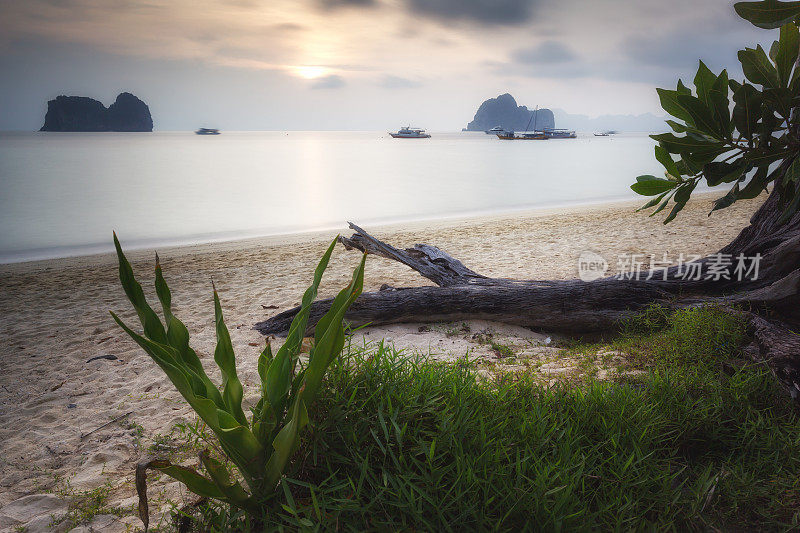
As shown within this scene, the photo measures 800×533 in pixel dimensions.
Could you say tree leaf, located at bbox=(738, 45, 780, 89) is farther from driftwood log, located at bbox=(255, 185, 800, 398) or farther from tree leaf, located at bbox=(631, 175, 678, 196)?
driftwood log, located at bbox=(255, 185, 800, 398)

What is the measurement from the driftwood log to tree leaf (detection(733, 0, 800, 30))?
2.60m

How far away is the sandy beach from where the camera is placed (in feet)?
8.07

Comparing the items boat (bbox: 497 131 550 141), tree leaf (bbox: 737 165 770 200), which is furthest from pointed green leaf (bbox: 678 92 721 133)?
boat (bbox: 497 131 550 141)

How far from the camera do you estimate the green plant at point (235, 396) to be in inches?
55.9

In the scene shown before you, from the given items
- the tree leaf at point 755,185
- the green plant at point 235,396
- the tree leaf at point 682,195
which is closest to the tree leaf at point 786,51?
the tree leaf at point 755,185

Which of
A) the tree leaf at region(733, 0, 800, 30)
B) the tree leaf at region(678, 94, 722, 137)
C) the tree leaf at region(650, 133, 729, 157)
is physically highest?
the tree leaf at region(733, 0, 800, 30)

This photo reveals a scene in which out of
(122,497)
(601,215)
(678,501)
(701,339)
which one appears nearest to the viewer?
(678,501)

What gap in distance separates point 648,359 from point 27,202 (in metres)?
21.5

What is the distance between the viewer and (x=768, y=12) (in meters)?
1.28

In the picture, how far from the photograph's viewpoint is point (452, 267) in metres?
4.85

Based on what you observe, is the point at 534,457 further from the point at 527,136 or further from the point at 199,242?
the point at 527,136

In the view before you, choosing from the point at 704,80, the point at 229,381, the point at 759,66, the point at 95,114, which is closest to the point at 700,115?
the point at 704,80

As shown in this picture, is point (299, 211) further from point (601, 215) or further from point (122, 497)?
point (122, 497)

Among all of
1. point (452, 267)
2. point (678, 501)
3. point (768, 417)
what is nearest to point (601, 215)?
point (452, 267)
